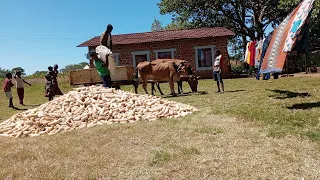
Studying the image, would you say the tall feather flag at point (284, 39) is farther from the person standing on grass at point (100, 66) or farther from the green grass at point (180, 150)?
the person standing on grass at point (100, 66)

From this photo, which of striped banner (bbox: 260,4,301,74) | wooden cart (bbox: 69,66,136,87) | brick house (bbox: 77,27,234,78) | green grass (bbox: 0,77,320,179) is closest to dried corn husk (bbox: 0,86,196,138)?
green grass (bbox: 0,77,320,179)

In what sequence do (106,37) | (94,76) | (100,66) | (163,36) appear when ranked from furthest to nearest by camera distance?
(163,36) → (94,76) → (106,37) → (100,66)

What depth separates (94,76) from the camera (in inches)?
448

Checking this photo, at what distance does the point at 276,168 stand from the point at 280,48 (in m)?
4.15

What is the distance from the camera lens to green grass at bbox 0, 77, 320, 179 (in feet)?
10.5

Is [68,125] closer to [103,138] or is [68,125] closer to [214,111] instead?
[103,138]

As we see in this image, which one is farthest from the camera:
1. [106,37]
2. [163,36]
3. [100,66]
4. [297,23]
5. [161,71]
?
[163,36]

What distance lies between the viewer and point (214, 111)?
6.89 meters

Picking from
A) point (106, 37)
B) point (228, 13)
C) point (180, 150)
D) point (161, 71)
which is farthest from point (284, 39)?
point (228, 13)

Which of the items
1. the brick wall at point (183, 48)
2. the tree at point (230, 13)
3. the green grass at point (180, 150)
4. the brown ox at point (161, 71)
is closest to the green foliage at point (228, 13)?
the tree at point (230, 13)

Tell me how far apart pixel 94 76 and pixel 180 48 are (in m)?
12.7

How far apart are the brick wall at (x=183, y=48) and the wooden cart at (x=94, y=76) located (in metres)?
11.9

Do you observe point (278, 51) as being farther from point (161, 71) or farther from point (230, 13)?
point (230, 13)

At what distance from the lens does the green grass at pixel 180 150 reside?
3195 mm
